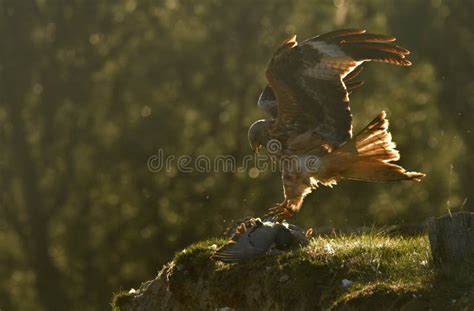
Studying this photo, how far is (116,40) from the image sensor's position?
18922mm

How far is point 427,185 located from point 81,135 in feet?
26.1

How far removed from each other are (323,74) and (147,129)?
34.3 feet

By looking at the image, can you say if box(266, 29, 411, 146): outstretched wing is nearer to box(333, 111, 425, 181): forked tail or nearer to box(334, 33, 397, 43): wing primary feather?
box(334, 33, 397, 43): wing primary feather

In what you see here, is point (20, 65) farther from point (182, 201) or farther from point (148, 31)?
point (182, 201)

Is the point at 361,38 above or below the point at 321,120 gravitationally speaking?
above

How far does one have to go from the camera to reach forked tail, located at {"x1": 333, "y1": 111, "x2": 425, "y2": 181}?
7777 mm

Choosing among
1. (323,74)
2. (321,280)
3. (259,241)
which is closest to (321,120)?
(323,74)

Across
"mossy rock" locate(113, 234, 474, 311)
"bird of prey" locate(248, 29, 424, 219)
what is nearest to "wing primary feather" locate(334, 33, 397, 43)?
"bird of prey" locate(248, 29, 424, 219)

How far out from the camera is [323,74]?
7.72 m

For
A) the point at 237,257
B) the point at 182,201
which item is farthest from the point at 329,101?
the point at 182,201

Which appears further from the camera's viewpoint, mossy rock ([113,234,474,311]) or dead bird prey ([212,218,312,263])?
dead bird prey ([212,218,312,263])

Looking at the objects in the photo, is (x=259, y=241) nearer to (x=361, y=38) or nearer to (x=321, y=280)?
(x=321, y=280)

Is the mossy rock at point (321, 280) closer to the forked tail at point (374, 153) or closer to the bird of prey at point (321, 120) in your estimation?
the forked tail at point (374, 153)

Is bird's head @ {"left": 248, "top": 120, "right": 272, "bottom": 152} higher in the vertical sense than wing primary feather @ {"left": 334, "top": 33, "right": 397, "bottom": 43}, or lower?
lower
